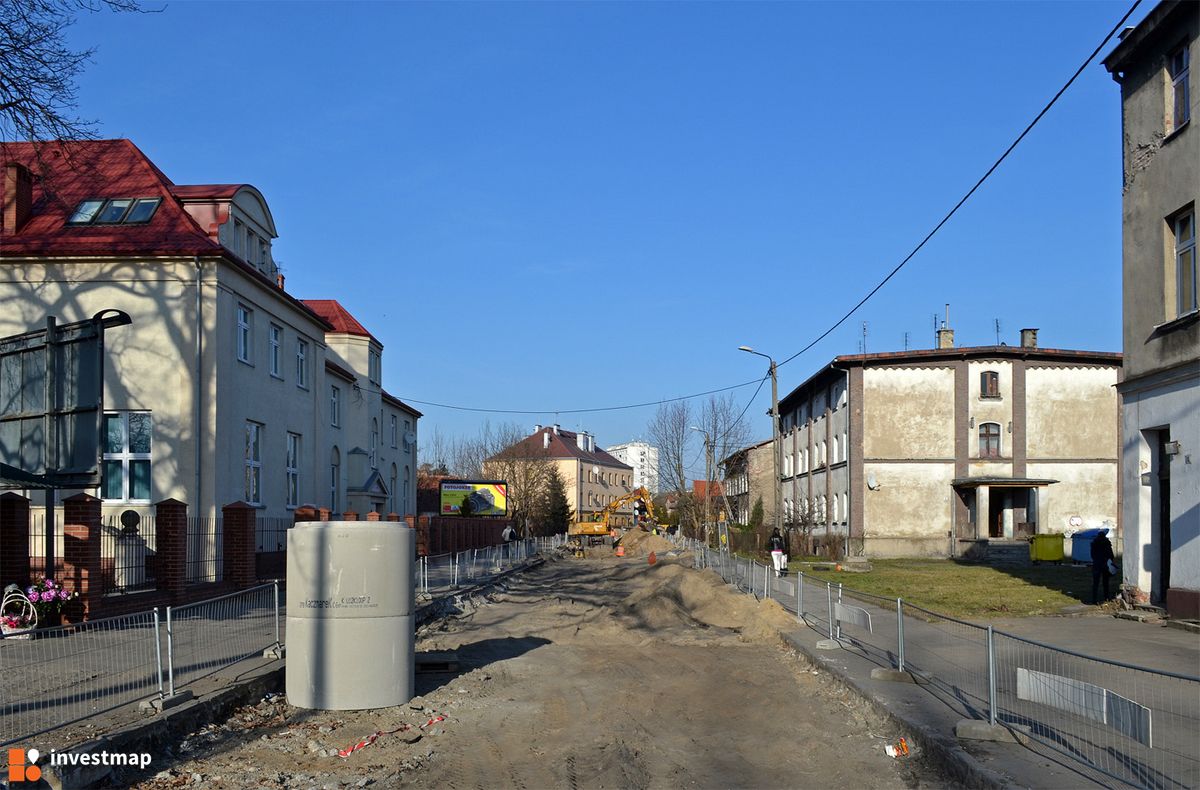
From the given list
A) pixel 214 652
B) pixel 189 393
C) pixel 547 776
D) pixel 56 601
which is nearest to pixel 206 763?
pixel 547 776

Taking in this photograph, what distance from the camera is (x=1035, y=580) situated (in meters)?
28.3

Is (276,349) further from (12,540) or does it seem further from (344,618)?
(344,618)

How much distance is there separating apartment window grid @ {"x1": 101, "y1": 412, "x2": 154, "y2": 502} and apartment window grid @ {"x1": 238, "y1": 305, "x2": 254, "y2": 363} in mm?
3022

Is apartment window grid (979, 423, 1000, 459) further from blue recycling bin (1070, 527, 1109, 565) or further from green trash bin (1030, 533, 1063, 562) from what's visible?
blue recycling bin (1070, 527, 1109, 565)

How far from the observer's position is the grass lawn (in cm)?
2070

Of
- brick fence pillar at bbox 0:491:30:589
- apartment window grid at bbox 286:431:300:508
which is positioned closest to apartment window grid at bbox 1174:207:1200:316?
brick fence pillar at bbox 0:491:30:589

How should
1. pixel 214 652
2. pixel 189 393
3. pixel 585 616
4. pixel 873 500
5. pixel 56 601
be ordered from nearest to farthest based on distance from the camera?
pixel 214 652, pixel 56 601, pixel 585 616, pixel 189 393, pixel 873 500

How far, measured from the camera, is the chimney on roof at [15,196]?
25.9 meters

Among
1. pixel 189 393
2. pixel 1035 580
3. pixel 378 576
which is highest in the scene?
pixel 189 393

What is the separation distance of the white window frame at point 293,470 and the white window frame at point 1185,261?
2360 centimetres

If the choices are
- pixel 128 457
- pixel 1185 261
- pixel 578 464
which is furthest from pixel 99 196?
pixel 578 464

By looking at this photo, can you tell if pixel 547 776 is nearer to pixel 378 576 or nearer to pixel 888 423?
pixel 378 576

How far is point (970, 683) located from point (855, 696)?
4.04ft

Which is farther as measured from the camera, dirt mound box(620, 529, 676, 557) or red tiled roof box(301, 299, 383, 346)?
dirt mound box(620, 529, 676, 557)
